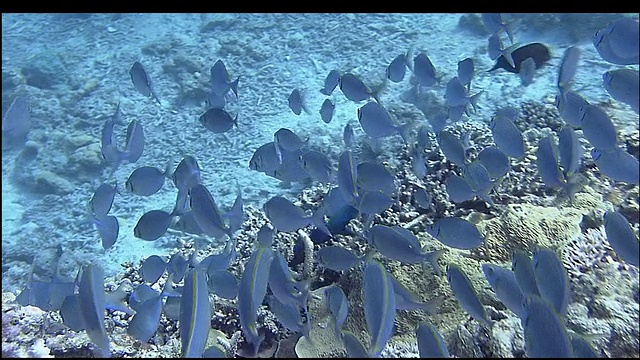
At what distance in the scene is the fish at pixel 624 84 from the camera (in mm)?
3152

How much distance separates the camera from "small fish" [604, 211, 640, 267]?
2520 mm

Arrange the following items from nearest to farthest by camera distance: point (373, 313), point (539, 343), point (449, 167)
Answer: point (539, 343), point (373, 313), point (449, 167)

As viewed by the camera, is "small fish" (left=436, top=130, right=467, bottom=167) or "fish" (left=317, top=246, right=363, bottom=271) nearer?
"fish" (left=317, top=246, right=363, bottom=271)

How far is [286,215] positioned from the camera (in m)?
3.33

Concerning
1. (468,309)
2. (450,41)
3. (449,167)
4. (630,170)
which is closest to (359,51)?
(450,41)

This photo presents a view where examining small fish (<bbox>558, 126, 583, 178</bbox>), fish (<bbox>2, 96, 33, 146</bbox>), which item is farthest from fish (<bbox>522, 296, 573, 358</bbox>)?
fish (<bbox>2, 96, 33, 146</bbox>)

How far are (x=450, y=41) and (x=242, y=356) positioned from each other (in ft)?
30.7

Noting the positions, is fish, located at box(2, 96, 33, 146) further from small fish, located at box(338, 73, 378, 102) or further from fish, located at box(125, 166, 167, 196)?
small fish, located at box(338, 73, 378, 102)

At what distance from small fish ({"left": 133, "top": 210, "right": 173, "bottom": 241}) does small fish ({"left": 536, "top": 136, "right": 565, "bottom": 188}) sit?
2817mm

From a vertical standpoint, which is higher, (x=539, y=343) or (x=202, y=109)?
(x=539, y=343)

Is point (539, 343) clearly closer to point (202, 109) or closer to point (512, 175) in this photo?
point (512, 175)

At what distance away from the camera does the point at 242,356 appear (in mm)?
3383

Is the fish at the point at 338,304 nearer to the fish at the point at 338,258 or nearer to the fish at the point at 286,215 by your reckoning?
the fish at the point at 338,258

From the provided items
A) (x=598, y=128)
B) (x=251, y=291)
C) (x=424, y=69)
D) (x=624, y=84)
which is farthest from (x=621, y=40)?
(x=251, y=291)
